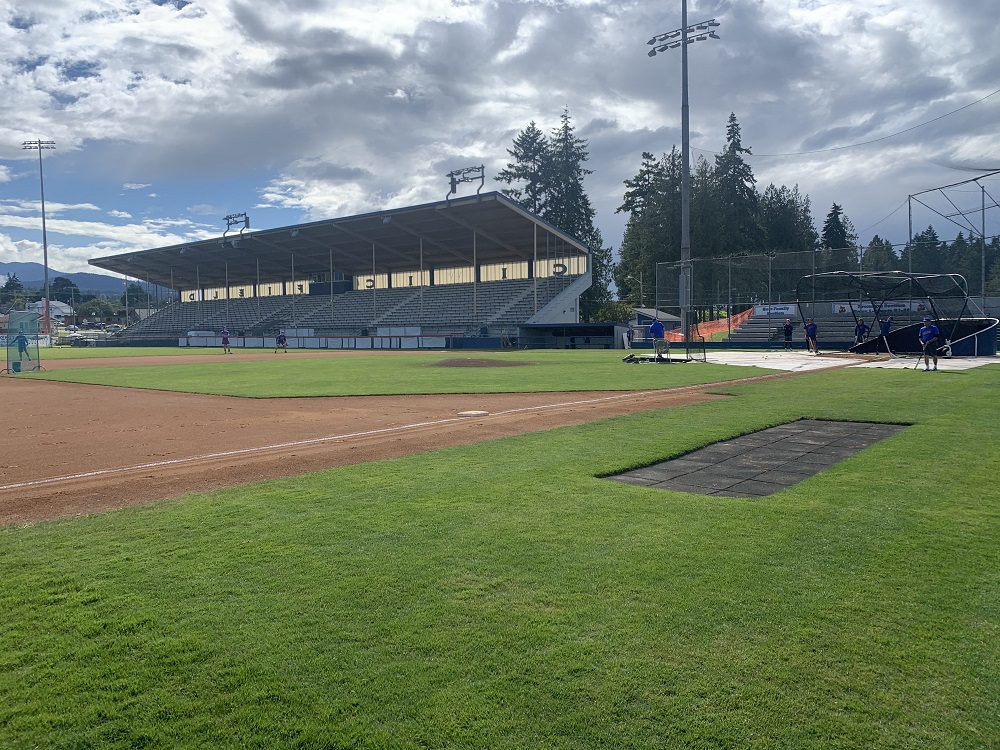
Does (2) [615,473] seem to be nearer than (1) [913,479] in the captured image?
No

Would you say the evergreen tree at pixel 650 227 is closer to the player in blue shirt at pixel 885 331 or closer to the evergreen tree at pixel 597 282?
the evergreen tree at pixel 597 282

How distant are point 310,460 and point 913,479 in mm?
6948

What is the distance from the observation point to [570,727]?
9.18 ft

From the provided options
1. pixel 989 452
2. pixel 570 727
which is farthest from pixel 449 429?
pixel 570 727

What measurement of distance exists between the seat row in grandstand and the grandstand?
15 cm

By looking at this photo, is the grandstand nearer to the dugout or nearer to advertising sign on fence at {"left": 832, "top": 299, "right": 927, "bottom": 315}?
the dugout

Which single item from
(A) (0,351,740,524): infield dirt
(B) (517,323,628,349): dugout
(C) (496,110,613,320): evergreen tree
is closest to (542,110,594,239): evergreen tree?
(C) (496,110,613,320): evergreen tree

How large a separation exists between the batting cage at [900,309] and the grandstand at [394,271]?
72.1 feet

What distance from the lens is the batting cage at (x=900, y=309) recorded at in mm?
30609

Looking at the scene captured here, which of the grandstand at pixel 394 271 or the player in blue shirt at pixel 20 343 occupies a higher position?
Answer: the grandstand at pixel 394 271

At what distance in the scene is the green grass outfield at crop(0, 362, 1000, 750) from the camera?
2842 mm

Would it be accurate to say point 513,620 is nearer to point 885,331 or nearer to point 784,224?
point 885,331

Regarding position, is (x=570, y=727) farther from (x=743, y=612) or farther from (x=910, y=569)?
(x=910, y=569)

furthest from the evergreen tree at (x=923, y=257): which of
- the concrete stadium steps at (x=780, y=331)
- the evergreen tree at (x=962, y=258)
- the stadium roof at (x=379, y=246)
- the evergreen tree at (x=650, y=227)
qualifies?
the evergreen tree at (x=650, y=227)
